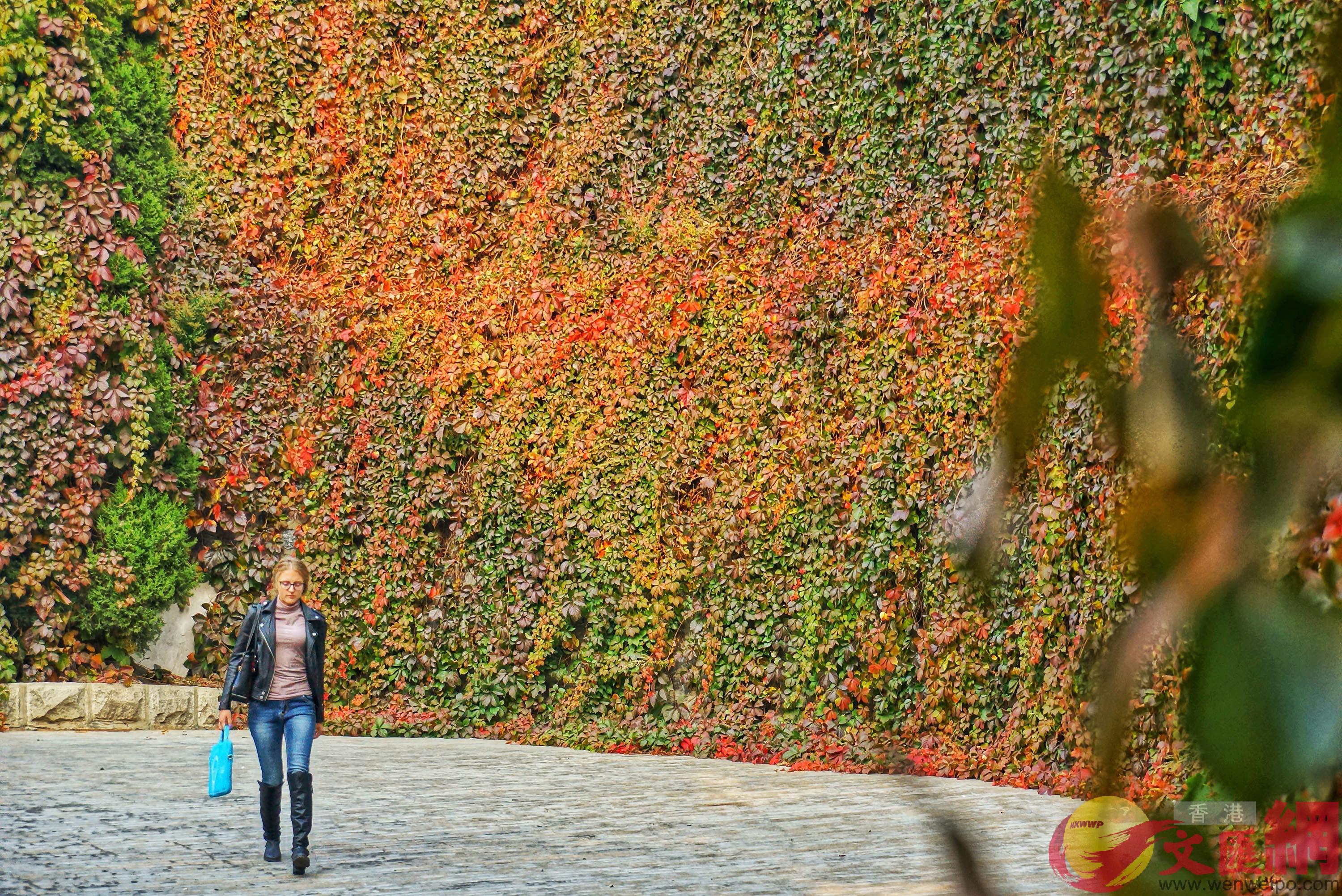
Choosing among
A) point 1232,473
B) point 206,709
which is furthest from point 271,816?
point 206,709

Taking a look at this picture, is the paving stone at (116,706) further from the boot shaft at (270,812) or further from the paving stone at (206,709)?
the boot shaft at (270,812)

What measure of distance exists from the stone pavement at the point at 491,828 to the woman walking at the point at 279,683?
0.35 metres

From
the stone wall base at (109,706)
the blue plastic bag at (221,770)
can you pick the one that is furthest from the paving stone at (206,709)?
the blue plastic bag at (221,770)

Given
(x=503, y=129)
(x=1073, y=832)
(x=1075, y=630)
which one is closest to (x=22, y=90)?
(x=503, y=129)

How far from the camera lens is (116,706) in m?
10.6

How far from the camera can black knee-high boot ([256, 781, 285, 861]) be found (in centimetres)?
544

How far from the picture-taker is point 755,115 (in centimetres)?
978

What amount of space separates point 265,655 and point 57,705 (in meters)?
5.60

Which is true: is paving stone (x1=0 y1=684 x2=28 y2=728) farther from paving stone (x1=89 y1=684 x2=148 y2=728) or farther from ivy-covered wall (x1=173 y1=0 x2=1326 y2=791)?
ivy-covered wall (x1=173 y1=0 x2=1326 y2=791)

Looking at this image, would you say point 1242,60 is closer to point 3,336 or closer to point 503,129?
point 503,129

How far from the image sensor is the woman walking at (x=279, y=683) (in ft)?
18.4

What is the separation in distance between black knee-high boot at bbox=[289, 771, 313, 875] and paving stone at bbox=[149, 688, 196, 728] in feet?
19.1

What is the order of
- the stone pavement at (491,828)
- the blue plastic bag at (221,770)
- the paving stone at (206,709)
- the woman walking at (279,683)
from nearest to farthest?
the stone pavement at (491,828), the woman walking at (279,683), the blue plastic bag at (221,770), the paving stone at (206,709)

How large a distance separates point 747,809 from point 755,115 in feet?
16.9
